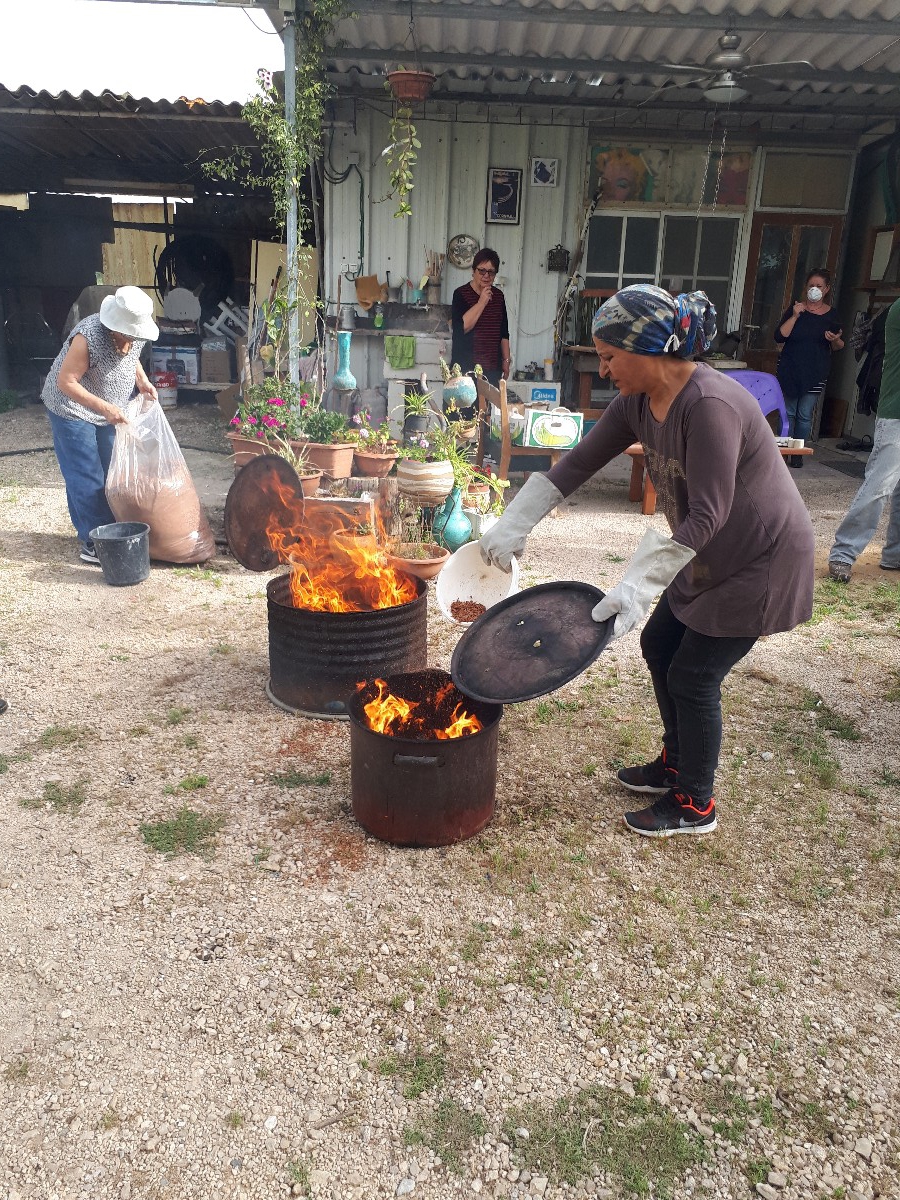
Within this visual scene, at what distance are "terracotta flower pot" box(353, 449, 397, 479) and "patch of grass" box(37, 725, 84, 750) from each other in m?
4.03

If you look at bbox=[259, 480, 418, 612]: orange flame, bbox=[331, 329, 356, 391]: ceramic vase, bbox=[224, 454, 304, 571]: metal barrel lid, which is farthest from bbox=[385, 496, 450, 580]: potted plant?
bbox=[331, 329, 356, 391]: ceramic vase

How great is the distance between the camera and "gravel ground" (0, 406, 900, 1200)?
2.23 m

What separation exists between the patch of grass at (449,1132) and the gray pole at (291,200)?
677 cm

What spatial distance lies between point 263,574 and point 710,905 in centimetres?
431

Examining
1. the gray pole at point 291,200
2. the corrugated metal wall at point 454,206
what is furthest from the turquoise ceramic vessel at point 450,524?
the corrugated metal wall at point 454,206

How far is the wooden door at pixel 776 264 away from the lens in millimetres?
11258

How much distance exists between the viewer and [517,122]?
10383 millimetres

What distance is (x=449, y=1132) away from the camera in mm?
2275

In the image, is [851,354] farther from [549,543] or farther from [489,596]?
[489,596]

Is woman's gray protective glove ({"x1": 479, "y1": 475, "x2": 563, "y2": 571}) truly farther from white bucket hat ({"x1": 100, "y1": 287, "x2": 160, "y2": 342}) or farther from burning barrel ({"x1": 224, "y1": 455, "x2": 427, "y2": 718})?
white bucket hat ({"x1": 100, "y1": 287, "x2": 160, "y2": 342})

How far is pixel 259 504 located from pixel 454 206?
6.84 meters

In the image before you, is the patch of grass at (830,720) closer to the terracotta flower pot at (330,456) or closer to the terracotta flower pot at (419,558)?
the terracotta flower pot at (419,558)

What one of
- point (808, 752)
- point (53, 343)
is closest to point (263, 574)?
point (808, 752)

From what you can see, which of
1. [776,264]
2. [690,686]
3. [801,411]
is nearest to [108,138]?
[776,264]
